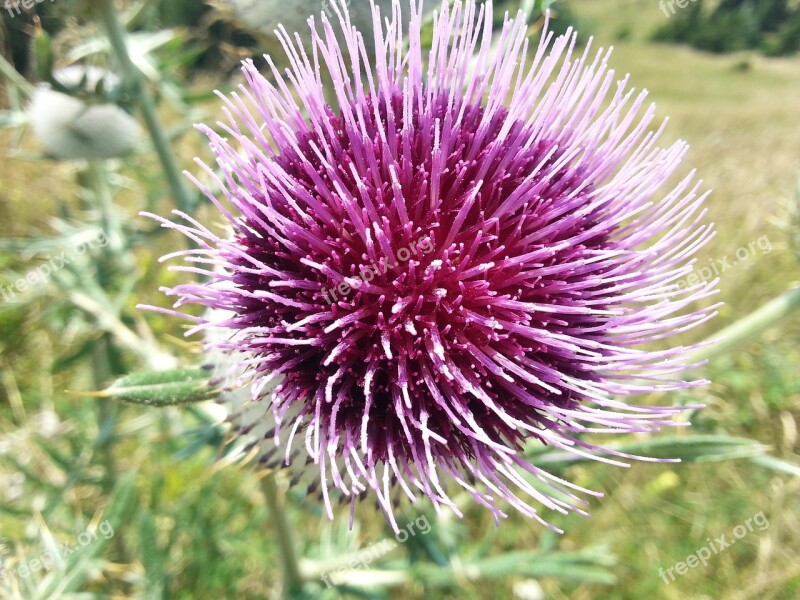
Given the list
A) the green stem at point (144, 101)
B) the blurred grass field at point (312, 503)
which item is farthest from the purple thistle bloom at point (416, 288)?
the blurred grass field at point (312, 503)

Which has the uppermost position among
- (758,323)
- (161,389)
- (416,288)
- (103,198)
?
(416,288)

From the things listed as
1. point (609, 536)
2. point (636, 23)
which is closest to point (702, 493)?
point (609, 536)

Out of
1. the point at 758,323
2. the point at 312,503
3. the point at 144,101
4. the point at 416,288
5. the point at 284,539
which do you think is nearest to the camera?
the point at 416,288

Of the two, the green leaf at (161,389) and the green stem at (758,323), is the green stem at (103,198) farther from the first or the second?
the green stem at (758,323)

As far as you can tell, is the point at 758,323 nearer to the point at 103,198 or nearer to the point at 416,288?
the point at 416,288

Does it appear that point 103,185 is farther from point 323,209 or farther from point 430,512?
point 430,512

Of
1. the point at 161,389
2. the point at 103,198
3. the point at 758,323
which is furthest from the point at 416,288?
the point at 103,198

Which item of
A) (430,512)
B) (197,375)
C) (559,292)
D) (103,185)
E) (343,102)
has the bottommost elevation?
(430,512)
